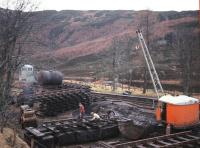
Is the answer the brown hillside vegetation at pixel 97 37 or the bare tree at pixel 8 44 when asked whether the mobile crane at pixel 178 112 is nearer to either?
the bare tree at pixel 8 44

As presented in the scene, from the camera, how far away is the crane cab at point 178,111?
54.6ft

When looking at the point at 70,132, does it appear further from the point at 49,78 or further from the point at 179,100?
the point at 49,78

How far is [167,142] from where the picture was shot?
15.6 metres

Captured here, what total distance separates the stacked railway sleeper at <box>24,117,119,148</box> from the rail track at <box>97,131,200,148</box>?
202cm

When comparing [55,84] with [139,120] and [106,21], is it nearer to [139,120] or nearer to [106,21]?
[139,120]

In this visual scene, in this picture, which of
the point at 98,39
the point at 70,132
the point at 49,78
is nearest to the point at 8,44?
the point at 70,132

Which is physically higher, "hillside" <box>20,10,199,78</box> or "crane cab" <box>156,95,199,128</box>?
"hillside" <box>20,10,199,78</box>

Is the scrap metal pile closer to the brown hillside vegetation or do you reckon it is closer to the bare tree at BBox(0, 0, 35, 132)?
the bare tree at BBox(0, 0, 35, 132)

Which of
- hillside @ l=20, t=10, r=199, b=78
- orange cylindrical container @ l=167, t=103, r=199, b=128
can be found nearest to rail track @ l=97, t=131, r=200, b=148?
orange cylindrical container @ l=167, t=103, r=199, b=128

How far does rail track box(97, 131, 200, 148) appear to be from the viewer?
14.6 meters

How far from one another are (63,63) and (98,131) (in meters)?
58.0

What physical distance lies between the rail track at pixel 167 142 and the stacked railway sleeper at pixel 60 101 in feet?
31.4

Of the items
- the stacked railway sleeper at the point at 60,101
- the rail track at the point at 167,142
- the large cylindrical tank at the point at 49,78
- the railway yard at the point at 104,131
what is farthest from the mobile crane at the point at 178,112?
the large cylindrical tank at the point at 49,78

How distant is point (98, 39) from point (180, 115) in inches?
3012
